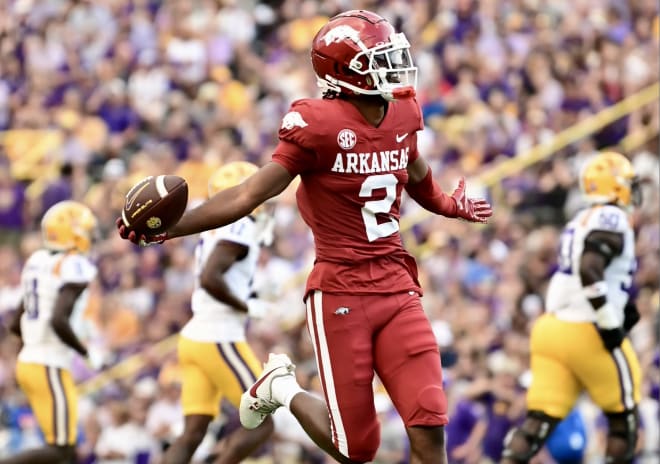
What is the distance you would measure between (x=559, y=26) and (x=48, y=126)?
5.51 m

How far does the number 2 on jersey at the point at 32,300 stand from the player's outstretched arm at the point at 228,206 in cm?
354

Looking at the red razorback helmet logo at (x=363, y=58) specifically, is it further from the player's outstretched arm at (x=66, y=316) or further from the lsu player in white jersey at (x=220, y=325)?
the player's outstretched arm at (x=66, y=316)

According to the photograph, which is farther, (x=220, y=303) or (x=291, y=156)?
(x=220, y=303)

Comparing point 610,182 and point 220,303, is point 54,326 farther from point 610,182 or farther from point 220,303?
point 610,182

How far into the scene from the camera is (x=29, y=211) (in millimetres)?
14758

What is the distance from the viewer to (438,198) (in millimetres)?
7070

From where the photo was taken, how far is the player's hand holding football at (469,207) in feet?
23.4

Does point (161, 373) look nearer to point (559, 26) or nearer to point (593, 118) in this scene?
point (593, 118)

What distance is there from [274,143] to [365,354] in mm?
8406

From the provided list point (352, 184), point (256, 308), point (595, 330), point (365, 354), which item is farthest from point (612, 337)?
point (352, 184)

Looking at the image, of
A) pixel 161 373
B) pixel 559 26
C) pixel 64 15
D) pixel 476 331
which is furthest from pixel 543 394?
pixel 64 15

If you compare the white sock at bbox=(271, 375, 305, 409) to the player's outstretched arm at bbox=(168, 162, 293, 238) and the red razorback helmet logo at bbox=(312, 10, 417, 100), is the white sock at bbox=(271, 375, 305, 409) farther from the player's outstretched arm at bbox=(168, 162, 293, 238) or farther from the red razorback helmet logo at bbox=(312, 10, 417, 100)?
the red razorback helmet logo at bbox=(312, 10, 417, 100)

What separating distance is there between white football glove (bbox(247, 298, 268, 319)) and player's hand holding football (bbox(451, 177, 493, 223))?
85.4 inches

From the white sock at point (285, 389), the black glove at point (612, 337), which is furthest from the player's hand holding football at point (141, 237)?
the black glove at point (612, 337)
